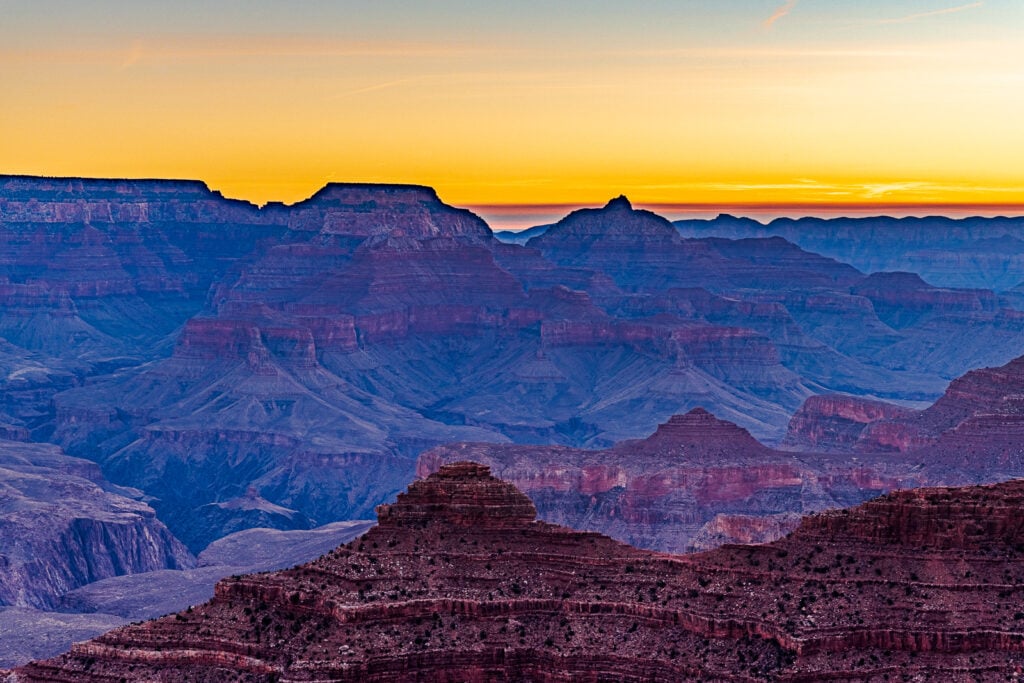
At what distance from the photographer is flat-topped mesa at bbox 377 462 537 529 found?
60031mm

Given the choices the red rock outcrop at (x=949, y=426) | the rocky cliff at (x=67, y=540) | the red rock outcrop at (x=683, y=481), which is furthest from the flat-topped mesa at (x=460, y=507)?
the rocky cliff at (x=67, y=540)

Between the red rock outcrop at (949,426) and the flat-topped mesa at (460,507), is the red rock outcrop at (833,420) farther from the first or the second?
the flat-topped mesa at (460,507)

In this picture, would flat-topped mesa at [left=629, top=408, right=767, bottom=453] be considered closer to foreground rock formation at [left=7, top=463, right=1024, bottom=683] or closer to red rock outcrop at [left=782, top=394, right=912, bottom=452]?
red rock outcrop at [left=782, top=394, right=912, bottom=452]

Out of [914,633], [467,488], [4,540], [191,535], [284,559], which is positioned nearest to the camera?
[914,633]

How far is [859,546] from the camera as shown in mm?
57281

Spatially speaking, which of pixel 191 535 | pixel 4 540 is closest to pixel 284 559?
pixel 4 540

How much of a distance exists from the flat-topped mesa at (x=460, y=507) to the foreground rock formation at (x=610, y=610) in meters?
0.10

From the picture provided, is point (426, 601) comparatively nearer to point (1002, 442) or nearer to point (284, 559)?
point (1002, 442)

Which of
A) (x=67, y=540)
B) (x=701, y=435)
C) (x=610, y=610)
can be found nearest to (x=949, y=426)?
(x=701, y=435)

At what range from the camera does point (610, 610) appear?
5625cm

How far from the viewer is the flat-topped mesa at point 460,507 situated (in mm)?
60031

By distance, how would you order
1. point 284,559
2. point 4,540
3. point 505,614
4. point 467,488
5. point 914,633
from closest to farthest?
point 914,633
point 505,614
point 467,488
point 284,559
point 4,540

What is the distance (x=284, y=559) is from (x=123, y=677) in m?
94.8

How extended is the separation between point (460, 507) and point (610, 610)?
6900mm
